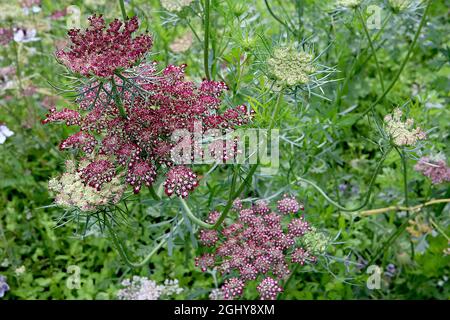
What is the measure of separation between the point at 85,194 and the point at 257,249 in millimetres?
718

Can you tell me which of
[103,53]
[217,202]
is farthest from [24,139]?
[103,53]

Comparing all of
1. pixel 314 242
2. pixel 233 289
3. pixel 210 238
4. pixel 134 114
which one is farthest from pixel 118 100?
pixel 314 242

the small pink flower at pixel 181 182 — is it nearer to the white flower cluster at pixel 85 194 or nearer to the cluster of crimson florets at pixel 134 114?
the cluster of crimson florets at pixel 134 114

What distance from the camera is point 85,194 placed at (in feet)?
6.40

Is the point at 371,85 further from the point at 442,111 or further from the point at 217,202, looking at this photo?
the point at 217,202

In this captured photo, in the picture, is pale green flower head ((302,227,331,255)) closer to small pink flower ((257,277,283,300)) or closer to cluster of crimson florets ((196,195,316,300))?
cluster of crimson florets ((196,195,316,300))

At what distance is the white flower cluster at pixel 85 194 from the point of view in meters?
1.94

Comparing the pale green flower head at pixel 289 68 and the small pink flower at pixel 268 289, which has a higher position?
the pale green flower head at pixel 289 68

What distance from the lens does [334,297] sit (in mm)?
3004

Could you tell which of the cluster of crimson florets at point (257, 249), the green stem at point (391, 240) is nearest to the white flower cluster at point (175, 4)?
the cluster of crimson florets at point (257, 249)

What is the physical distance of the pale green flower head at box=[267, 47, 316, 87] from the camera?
1873 mm

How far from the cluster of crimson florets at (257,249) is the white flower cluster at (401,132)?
510 mm

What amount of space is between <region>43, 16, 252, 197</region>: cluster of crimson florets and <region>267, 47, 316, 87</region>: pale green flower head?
20cm

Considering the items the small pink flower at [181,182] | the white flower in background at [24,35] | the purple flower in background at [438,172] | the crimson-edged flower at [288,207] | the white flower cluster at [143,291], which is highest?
the white flower in background at [24,35]
